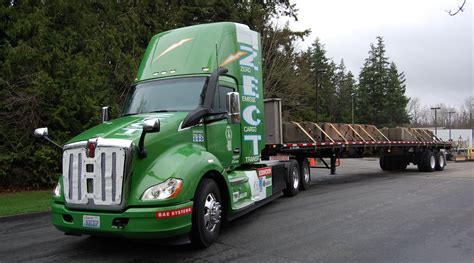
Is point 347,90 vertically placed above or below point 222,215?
above

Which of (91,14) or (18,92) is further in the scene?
(91,14)

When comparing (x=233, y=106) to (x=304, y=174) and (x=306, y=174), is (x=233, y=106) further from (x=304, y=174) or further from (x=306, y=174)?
(x=306, y=174)

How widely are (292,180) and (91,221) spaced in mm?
7162

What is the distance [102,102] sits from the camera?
1532 centimetres

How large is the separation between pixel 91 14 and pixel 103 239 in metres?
11.2

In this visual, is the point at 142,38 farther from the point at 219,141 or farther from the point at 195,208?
the point at 195,208

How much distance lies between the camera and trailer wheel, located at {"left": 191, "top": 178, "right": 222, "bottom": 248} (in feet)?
19.6

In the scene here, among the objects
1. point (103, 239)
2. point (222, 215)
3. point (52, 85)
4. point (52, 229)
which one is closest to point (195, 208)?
point (222, 215)

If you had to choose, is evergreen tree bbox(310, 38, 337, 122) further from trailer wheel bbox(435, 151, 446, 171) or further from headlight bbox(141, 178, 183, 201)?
headlight bbox(141, 178, 183, 201)

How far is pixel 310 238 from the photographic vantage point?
6.78m

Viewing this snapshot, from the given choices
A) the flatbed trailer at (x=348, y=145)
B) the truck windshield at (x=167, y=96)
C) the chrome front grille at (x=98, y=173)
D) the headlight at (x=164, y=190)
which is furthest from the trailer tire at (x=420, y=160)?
the chrome front grille at (x=98, y=173)

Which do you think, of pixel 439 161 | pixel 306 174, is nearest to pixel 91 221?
pixel 306 174

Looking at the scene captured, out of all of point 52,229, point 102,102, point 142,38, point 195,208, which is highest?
point 142,38

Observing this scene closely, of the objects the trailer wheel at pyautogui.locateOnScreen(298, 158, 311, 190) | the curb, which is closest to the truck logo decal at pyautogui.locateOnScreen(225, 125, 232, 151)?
the curb
